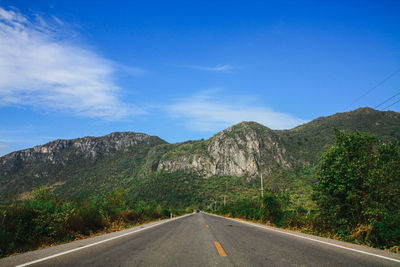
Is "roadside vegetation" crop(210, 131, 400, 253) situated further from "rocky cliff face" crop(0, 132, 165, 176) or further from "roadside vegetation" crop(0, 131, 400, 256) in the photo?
"rocky cliff face" crop(0, 132, 165, 176)

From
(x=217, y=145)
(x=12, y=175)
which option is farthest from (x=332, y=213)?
(x=12, y=175)

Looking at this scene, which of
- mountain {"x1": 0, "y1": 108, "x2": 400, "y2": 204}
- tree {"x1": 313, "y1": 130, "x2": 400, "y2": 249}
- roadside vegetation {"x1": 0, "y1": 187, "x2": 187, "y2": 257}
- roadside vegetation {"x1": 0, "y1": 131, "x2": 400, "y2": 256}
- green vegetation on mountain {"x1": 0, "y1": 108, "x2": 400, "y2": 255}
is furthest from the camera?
mountain {"x1": 0, "y1": 108, "x2": 400, "y2": 204}

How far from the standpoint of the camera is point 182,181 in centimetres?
12862

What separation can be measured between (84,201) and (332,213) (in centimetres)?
1354

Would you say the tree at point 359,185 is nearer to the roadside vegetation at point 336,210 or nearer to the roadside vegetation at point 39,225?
the roadside vegetation at point 336,210

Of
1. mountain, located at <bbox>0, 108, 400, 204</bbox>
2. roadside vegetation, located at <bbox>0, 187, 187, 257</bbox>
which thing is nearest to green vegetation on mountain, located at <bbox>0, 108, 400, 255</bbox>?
roadside vegetation, located at <bbox>0, 187, 187, 257</bbox>

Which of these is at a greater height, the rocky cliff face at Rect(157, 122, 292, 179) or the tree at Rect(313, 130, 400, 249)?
the rocky cliff face at Rect(157, 122, 292, 179)

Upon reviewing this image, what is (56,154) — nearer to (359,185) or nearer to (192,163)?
(192,163)

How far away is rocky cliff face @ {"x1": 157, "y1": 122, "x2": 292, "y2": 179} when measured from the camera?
427 ft

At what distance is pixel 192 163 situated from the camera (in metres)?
149

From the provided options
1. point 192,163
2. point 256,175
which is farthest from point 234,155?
point 192,163

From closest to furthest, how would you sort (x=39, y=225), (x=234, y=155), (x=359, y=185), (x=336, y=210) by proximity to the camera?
(x=39, y=225) < (x=359, y=185) < (x=336, y=210) < (x=234, y=155)

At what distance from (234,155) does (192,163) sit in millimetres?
27115

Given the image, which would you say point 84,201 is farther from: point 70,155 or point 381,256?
point 70,155
